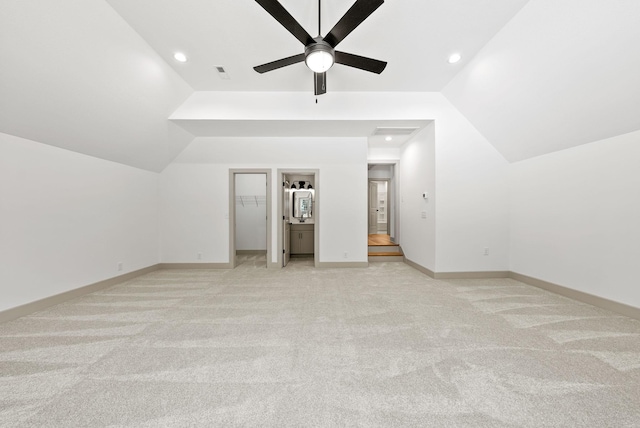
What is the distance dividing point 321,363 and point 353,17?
2770 millimetres

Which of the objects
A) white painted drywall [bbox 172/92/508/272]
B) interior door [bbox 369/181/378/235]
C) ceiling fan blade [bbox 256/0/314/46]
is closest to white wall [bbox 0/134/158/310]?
white painted drywall [bbox 172/92/508/272]

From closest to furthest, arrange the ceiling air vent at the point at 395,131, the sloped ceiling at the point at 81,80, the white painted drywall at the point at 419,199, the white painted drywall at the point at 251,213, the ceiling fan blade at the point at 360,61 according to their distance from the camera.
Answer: the sloped ceiling at the point at 81,80, the ceiling fan blade at the point at 360,61, the white painted drywall at the point at 419,199, the ceiling air vent at the point at 395,131, the white painted drywall at the point at 251,213

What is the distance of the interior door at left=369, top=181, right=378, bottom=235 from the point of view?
9.87 meters

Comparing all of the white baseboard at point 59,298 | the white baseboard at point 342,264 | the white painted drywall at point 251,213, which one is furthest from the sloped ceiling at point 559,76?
the white baseboard at point 59,298

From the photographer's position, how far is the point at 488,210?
14.5 ft

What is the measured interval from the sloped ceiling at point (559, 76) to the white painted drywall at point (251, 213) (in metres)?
5.40

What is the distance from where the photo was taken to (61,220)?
329cm

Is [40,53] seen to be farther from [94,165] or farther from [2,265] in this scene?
[2,265]

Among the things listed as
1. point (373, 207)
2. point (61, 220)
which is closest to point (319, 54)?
point (61, 220)

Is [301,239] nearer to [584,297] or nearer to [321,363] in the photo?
[321,363]

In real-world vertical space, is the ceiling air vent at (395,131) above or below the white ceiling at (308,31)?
below

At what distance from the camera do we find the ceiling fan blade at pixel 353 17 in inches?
69.5

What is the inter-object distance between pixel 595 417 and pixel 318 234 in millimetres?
4293

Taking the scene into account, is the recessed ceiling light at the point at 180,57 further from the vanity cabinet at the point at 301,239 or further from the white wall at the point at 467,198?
the vanity cabinet at the point at 301,239
